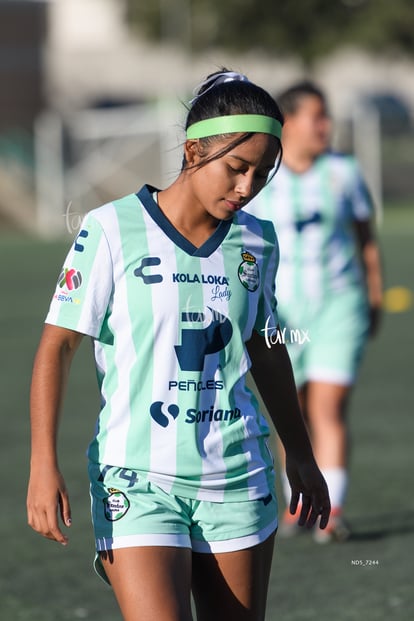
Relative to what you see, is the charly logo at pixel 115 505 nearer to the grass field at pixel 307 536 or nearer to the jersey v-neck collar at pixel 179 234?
the jersey v-neck collar at pixel 179 234

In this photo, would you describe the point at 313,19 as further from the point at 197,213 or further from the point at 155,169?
the point at 197,213

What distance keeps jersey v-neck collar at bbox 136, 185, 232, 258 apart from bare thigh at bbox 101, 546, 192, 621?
0.80 meters

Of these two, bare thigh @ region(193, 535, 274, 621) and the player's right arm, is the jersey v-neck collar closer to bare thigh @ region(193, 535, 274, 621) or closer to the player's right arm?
the player's right arm

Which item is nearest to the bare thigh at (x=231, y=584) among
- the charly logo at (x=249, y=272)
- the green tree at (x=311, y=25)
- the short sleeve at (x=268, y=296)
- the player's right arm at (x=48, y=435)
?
the player's right arm at (x=48, y=435)

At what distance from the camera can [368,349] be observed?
42.9ft

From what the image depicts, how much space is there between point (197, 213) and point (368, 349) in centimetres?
963

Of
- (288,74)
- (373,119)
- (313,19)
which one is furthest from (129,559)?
(288,74)

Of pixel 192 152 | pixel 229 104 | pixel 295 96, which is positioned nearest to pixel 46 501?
pixel 192 152

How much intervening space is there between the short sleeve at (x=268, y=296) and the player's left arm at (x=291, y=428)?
0.08m

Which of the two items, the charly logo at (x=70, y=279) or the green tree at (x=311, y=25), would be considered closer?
the charly logo at (x=70, y=279)

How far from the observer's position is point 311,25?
1772 inches

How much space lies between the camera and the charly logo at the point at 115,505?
11.4 ft

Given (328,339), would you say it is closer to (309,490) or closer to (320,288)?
(320,288)

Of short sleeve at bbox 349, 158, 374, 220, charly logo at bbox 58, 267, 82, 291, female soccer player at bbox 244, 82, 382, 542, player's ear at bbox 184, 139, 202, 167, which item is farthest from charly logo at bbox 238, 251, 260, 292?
short sleeve at bbox 349, 158, 374, 220
